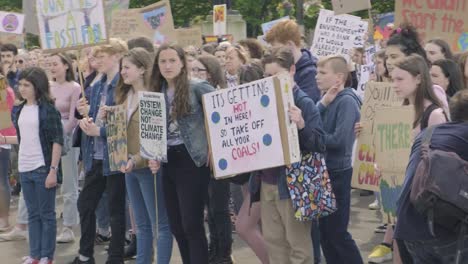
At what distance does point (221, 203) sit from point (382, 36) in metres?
9.28

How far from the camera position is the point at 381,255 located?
7.78 m

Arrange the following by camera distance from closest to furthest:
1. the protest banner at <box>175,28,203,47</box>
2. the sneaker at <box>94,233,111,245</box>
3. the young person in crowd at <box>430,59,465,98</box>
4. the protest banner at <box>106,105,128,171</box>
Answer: the young person in crowd at <box>430,59,465,98</box>
the protest banner at <box>106,105,128,171</box>
the sneaker at <box>94,233,111,245</box>
the protest banner at <box>175,28,203,47</box>

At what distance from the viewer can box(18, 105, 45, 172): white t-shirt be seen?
25.4ft

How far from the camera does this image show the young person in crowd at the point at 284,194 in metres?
5.99

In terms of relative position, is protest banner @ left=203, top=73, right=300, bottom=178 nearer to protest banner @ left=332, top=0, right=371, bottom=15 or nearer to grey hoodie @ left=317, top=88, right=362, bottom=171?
grey hoodie @ left=317, top=88, right=362, bottom=171

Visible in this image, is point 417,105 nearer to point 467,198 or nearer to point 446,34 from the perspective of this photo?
point 467,198

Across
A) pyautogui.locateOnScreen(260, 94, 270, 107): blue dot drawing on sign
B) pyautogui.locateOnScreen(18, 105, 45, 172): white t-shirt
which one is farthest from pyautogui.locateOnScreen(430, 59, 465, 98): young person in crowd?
pyautogui.locateOnScreen(18, 105, 45, 172): white t-shirt

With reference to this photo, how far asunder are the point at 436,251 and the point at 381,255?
3.09 metres

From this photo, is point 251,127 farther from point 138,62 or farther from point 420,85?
point 138,62

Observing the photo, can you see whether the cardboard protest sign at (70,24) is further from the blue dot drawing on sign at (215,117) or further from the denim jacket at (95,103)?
the blue dot drawing on sign at (215,117)

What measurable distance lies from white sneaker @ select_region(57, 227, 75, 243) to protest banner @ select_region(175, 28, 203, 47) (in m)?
5.03

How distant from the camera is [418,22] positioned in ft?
27.7

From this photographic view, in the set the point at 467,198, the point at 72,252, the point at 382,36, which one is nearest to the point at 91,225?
the point at 72,252

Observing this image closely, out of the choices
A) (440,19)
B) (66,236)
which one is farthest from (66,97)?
(440,19)
